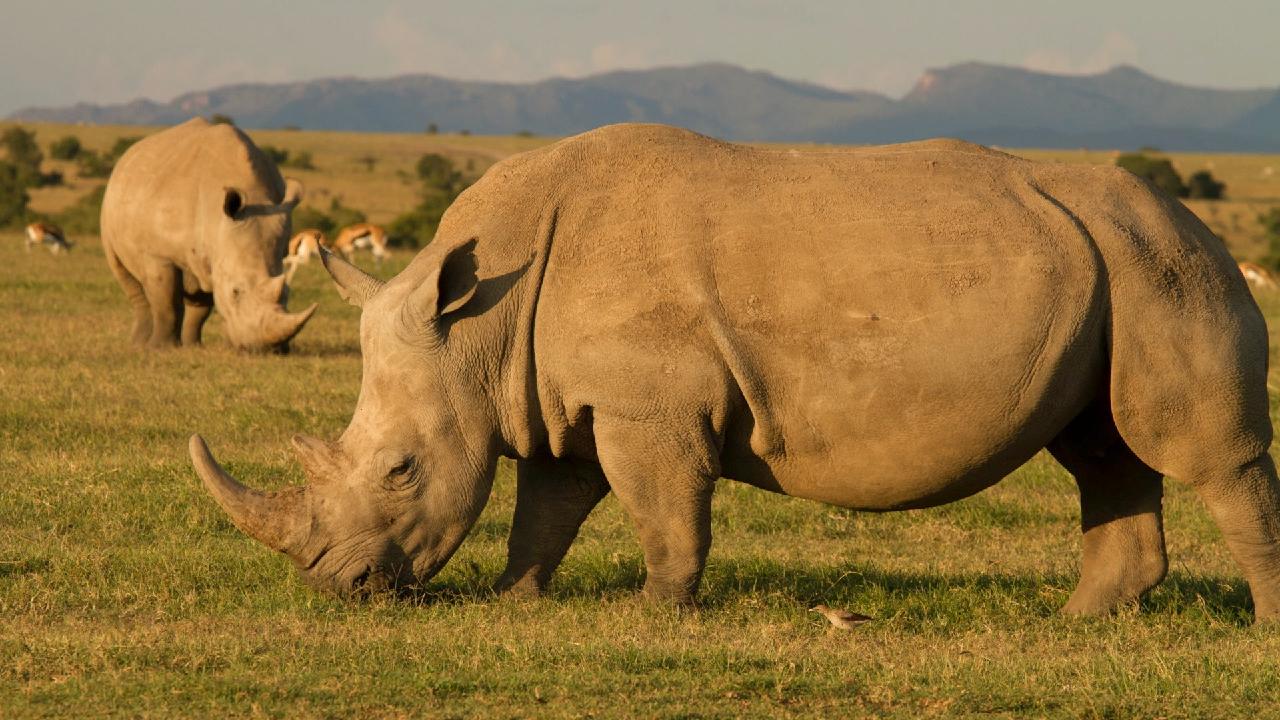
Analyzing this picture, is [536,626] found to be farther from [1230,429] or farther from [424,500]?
[1230,429]

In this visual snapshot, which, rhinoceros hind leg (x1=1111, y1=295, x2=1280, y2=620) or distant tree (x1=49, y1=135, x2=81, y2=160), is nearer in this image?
rhinoceros hind leg (x1=1111, y1=295, x2=1280, y2=620)

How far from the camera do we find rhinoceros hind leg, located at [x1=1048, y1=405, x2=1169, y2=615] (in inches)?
298

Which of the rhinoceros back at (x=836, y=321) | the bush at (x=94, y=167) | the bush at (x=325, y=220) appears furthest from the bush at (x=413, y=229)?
the rhinoceros back at (x=836, y=321)

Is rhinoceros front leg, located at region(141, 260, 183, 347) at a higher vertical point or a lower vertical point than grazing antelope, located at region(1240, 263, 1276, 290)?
higher

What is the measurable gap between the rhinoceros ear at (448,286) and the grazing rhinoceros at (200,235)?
8.72 metres

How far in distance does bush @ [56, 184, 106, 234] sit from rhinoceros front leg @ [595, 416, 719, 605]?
29.5 meters

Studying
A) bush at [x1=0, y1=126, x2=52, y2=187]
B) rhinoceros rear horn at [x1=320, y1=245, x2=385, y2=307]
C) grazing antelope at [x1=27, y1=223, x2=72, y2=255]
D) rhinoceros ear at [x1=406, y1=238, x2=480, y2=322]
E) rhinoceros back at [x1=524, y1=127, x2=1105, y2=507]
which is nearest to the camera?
rhinoceros back at [x1=524, y1=127, x2=1105, y2=507]

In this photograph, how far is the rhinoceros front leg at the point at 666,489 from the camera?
677 centimetres

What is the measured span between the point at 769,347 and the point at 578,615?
4.33 feet

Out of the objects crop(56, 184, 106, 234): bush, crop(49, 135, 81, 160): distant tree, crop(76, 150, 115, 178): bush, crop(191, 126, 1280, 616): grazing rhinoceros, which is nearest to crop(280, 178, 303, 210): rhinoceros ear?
crop(191, 126, 1280, 616): grazing rhinoceros

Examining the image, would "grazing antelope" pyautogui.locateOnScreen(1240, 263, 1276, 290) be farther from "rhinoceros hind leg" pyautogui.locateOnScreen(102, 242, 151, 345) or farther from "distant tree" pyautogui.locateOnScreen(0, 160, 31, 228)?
"distant tree" pyautogui.locateOnScreen(0, 160, 31, 228)

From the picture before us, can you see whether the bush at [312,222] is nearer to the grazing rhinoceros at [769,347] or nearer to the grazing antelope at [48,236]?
the grazing antelope at [48,236]

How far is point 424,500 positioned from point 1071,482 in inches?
221

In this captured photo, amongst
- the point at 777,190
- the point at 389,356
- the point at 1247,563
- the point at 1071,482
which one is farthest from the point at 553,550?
the point at 1071,482
